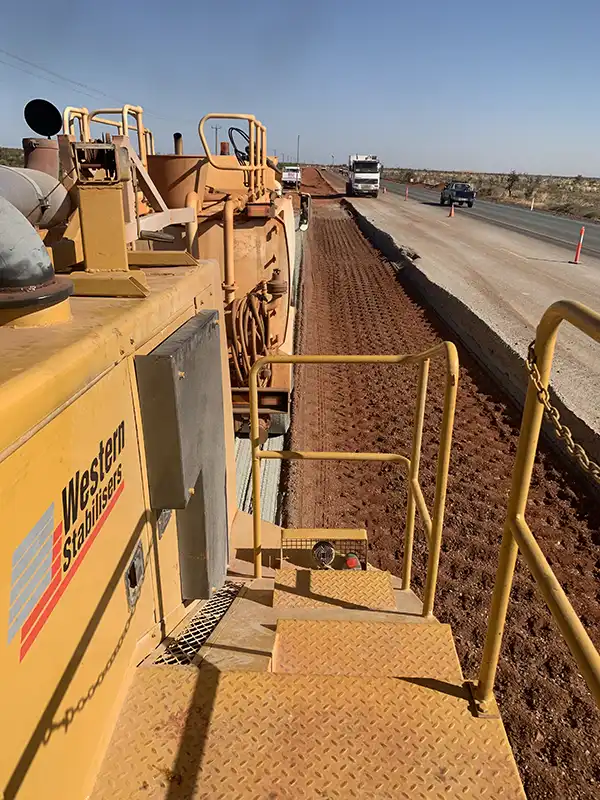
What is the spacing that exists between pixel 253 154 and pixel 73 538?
22.9 feet

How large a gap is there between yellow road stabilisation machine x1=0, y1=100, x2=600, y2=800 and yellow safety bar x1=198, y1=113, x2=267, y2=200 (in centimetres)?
412

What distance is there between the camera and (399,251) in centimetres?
1978

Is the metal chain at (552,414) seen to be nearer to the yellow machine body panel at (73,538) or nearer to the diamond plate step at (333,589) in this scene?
the yellow machine body panel at (73,538)

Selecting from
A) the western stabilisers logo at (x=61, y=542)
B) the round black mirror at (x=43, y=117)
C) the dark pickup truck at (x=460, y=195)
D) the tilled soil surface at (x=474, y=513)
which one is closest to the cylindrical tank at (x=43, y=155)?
the round black mirror at (x=43, y=117)

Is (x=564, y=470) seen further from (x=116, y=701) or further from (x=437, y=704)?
(x=116, y=701)

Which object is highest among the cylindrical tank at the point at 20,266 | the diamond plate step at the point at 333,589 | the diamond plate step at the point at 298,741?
the cylindrical tank at the point at 20,266

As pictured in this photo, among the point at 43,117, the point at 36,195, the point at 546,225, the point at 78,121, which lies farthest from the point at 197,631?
the point at 546,225

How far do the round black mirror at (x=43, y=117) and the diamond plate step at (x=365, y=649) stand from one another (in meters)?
3.54

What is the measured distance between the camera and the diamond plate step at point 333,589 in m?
3.38

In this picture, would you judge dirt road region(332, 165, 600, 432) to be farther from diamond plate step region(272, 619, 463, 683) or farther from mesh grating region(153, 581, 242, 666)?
mesh grating region(153, 581, 242, 666)

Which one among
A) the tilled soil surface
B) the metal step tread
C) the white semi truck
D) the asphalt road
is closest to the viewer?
the tilled soil surface

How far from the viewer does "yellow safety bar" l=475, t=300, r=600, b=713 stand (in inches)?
60.4

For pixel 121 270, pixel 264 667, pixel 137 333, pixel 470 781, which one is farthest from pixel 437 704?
pixel 121 270

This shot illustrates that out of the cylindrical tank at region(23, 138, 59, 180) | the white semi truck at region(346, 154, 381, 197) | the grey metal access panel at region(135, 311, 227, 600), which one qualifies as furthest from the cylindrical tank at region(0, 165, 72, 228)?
the white semi truck at region(346, 154, 381, 197)
